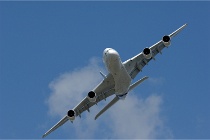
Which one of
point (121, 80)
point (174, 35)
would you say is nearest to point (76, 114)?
point (121, 80)

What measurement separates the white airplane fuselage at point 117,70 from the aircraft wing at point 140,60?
153 cm

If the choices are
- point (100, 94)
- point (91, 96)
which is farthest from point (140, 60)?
point (91, 96)

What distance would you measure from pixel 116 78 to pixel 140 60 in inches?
162

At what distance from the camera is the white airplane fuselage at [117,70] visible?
5591cm

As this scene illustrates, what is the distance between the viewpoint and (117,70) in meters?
57.3

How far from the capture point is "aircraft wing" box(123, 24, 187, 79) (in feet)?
196

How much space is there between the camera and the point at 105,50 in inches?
2223

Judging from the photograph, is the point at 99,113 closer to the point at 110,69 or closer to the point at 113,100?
the point at 113,100

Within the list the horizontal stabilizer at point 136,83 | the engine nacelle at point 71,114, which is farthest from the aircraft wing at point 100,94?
the horizontal stabilizer at point 136,83

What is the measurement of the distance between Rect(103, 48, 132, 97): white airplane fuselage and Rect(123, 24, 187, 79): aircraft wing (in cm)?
153

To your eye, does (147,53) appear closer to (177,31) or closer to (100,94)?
(177,31)

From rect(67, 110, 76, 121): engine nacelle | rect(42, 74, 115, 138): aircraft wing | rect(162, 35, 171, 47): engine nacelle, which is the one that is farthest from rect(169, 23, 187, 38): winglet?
rect(67, 110, 76, 121): engine nacelle

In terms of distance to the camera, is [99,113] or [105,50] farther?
[99,113]

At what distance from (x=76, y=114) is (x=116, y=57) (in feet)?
33.9
